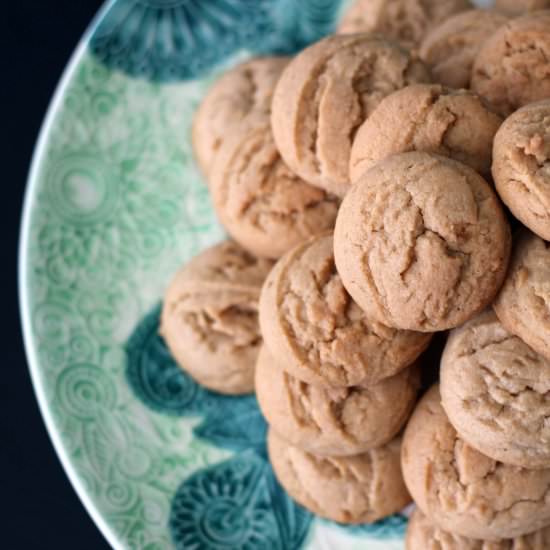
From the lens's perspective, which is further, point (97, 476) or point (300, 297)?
point (97, 476)

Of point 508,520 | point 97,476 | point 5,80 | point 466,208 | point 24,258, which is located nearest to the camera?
point 466,208

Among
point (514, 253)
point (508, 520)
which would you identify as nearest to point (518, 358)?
point (514, 253)

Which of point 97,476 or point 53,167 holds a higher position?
point 53,167

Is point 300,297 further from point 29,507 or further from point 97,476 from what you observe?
point 29,507

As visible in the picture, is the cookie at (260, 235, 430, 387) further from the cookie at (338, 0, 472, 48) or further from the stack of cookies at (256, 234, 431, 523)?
the cookie at (338, 0, 472, 48)

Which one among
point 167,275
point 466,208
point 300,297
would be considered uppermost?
point 466,208

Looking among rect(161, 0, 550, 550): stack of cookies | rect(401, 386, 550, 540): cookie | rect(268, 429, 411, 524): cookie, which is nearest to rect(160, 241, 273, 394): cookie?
rect(161, 0, 550, 550): stack of cookies

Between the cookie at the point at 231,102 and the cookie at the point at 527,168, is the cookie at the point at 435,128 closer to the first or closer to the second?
the cookie at the point at 527,168
